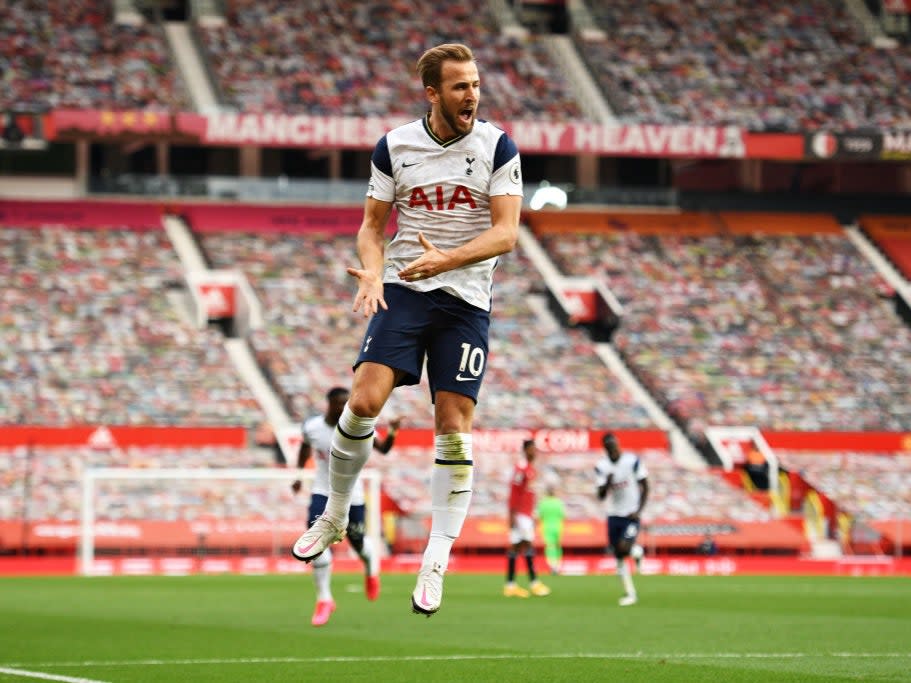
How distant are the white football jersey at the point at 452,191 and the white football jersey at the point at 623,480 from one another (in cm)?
1443

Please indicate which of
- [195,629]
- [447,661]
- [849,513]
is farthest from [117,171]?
[447,661]

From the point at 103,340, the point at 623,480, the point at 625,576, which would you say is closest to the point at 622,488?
the point at 623,480

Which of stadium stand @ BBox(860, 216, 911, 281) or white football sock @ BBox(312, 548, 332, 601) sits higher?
white football sock @ BBox(312, 548, 332, 601)

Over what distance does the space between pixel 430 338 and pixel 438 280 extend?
33cm

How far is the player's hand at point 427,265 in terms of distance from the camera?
8445mm

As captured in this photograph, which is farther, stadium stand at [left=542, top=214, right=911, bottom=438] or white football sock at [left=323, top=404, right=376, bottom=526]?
stadium stand at [left=542, top=214, right=911, bottom=438]

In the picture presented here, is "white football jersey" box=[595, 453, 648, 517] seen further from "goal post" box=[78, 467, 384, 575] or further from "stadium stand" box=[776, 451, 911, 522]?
"stadium stand" box=[776, 451, 911, 522]

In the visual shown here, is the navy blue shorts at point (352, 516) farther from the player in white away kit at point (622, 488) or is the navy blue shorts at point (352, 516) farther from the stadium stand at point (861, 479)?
the stadium stand at point (861, 479)

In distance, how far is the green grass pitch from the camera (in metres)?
11.2

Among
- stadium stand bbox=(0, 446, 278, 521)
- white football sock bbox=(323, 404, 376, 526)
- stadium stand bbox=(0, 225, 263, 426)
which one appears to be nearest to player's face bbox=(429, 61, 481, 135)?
white football sock bbox=(323, 404, 376, 526)

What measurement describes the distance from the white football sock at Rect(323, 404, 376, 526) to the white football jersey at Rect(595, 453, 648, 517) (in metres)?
14.2

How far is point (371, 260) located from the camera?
8906 mm

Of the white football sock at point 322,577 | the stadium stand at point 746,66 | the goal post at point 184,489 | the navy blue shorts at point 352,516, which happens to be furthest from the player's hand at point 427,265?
the stadium stand at point 746,66

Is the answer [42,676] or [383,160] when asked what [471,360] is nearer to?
[383,160]
